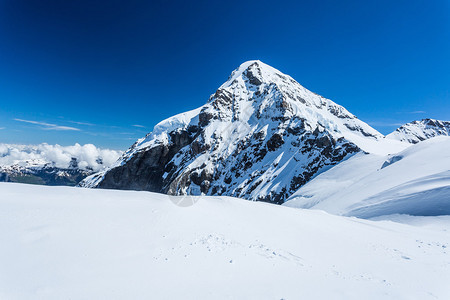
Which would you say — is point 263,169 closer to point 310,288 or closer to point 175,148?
point 175,148

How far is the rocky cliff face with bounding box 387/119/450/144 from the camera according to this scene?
5884 inches

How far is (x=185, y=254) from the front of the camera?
7.64 metres

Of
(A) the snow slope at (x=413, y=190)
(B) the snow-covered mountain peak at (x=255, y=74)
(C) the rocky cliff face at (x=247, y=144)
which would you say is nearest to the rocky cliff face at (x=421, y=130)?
(C) the rocky cliff face at (x=247, y=144)

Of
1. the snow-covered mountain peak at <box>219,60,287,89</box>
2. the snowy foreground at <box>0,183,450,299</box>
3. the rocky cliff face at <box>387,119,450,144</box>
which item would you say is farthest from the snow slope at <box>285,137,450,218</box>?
the rocky cliff face at <box>387,119,450,144</box>

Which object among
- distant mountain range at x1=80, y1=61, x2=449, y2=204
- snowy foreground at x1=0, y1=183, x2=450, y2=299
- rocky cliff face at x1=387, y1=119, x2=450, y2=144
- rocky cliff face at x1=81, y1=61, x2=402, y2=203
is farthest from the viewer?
rocky cliff face at x1=387, y1=119, x2=450, y2=144

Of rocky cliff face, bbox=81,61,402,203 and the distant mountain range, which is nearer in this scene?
rocky cliff face, bbox=81,61,402,203

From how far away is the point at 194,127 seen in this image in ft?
509

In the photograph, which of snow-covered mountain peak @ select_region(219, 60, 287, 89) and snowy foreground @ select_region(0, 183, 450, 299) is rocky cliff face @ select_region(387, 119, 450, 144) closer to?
snow-covered mountain peak @ select_region(219, 60, 287, 89)

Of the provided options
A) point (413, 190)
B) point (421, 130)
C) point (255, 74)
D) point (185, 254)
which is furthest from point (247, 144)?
point (421, 130)

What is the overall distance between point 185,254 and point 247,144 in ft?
406

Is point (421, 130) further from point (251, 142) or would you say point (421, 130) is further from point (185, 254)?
point (185, 254)

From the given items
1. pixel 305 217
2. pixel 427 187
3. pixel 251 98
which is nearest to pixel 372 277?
pixel 305 217

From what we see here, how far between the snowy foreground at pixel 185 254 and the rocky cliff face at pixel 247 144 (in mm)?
75985

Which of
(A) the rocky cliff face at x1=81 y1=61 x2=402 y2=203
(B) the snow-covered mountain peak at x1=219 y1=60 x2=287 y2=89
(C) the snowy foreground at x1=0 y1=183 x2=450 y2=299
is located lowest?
(C) the snowy foreground at x1=0 y1=183 x2=450 y2=299
